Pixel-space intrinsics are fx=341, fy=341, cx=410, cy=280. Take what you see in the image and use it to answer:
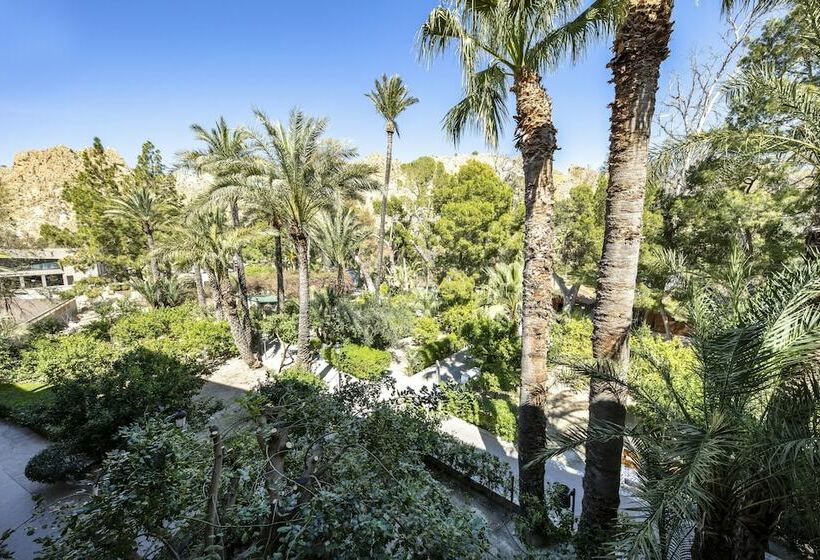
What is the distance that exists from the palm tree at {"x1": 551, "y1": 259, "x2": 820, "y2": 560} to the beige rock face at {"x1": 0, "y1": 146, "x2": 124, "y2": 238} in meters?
74.8

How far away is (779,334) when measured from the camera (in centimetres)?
305

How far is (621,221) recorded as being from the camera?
4.07 metres

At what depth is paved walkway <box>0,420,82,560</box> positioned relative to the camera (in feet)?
17.8

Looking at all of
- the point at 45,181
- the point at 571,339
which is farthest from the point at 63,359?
the point at 45,181

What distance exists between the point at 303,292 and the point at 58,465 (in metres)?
7.16

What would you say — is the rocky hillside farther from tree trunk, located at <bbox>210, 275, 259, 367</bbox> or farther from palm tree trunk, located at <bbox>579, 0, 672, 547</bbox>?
palm tree trunk, located at <bbox>579, 0, 672, 547</bbox>

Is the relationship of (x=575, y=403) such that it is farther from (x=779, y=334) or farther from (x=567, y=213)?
(x=567, y=213)

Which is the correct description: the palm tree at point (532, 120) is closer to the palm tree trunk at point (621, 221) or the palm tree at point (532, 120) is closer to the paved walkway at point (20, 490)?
the palm tree trunk at point (621, 221)

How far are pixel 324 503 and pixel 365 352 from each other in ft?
33.9

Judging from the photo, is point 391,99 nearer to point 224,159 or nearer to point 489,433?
point 224,159

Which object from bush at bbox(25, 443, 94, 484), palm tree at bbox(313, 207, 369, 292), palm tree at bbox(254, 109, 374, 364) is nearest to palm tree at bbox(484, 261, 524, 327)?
palm tree at bbox(254, 109, 374, 364)

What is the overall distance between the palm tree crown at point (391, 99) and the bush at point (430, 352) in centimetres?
1203

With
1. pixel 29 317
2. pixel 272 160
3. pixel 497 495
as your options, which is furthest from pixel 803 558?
pixel 29 317

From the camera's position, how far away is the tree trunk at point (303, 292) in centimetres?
1198
